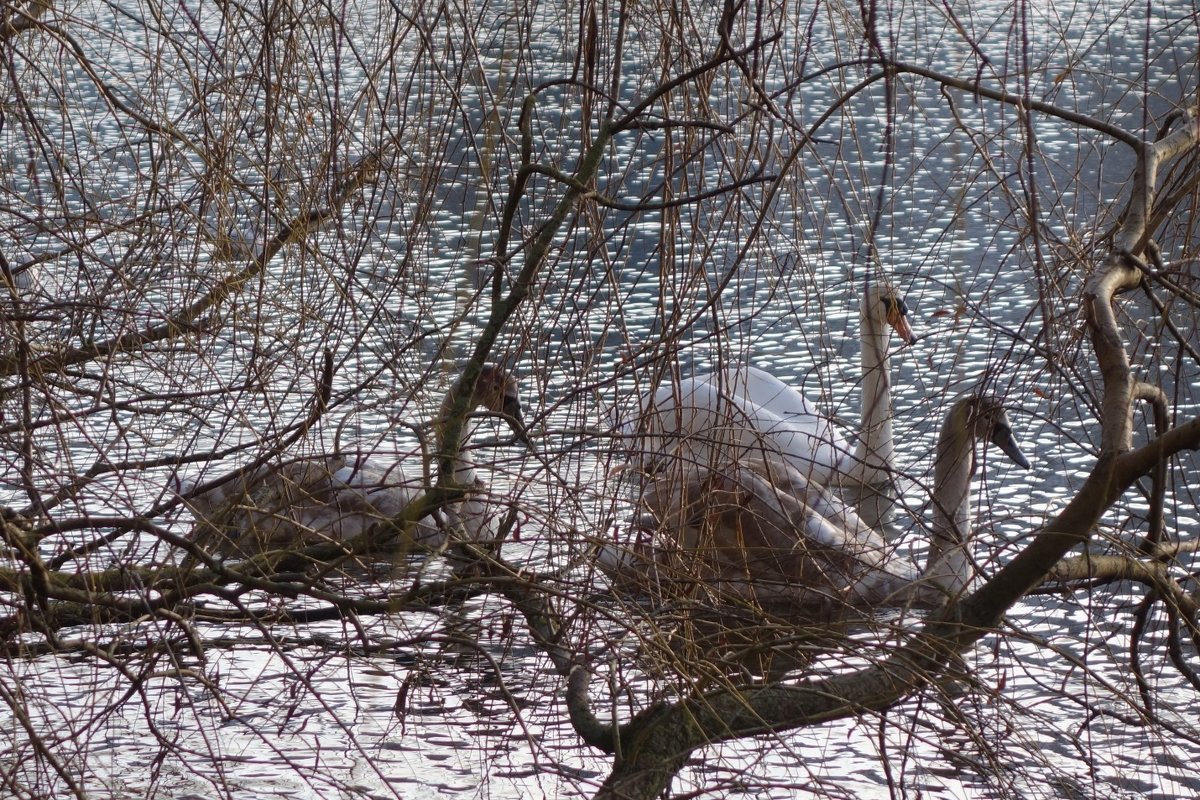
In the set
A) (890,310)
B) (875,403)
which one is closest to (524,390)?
(890,310)

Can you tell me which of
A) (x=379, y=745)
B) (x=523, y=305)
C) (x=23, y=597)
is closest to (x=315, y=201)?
(x=523, y=305)

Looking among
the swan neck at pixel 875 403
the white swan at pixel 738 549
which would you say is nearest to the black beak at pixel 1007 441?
the swan neck at pixel 875 403

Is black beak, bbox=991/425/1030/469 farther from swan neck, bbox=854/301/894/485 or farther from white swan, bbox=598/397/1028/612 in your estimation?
white swan, bbox=598/397/1028/612

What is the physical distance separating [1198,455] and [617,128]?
2.48 metres

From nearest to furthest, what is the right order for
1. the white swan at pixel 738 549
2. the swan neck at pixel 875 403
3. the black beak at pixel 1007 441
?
the white swan at pixel 738 549, the swan neck at pixel 875 403, the black beak at pixel 1007 441

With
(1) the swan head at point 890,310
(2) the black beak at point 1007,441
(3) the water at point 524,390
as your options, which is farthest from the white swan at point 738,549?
(2) the black beak at point 1007,441

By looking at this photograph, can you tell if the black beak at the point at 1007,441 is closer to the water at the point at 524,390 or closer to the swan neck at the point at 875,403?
the water at the point at 524,390

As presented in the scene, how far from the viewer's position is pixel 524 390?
4.06m

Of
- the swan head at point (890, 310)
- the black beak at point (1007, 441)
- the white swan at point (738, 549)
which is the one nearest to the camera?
the white swan at point (738, 549)

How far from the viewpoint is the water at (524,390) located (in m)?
1.87

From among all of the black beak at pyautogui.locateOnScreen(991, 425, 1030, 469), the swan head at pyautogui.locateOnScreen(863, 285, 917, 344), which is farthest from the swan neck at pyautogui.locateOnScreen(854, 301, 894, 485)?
the black beak at pyautogui.locateOnScreen(991, 425, 1030, 469)

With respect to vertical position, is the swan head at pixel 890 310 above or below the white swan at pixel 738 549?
above

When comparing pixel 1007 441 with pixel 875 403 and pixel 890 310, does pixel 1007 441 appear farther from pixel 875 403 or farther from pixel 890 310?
pixel 875 403

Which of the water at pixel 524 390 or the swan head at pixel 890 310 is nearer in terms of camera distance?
the water at pixel 524 390
